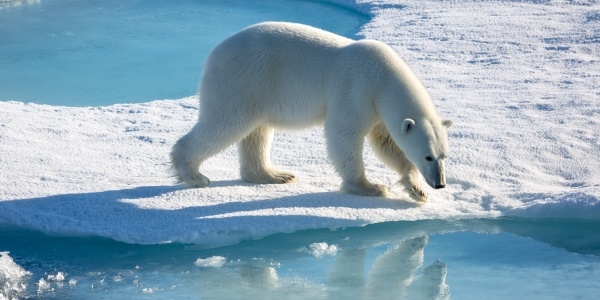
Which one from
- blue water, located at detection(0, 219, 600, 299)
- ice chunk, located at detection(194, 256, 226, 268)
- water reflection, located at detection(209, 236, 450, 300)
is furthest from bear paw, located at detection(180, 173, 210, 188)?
water reflection, located at detection(209, 236, 450, 300)

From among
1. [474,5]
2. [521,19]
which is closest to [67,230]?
[521,19]

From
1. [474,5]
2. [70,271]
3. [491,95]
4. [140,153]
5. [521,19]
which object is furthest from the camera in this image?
[474,5]

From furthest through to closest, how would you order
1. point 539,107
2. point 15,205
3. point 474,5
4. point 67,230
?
point 474,5
point 539,107
point 15,205
point 67,230

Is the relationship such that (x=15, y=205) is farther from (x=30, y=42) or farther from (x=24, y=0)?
(x=24, y=0)

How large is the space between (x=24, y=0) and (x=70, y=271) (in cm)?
1173

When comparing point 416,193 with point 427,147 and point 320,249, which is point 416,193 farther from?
point 320,249

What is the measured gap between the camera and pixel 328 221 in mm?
4699

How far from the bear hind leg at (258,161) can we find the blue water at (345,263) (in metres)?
0.86

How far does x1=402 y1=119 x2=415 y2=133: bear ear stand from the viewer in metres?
4.69

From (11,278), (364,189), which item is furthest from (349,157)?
(11,278)

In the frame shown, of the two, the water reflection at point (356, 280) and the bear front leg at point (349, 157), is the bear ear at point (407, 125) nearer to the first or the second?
the bear front leg at point (349, 157)

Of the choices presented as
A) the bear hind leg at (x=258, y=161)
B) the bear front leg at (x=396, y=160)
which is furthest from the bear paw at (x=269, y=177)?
the bear front leg at (x=396, y=160)

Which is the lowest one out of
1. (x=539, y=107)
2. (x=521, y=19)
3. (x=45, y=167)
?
(x=45, y=167)

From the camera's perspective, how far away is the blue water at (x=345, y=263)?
407 centimetres
